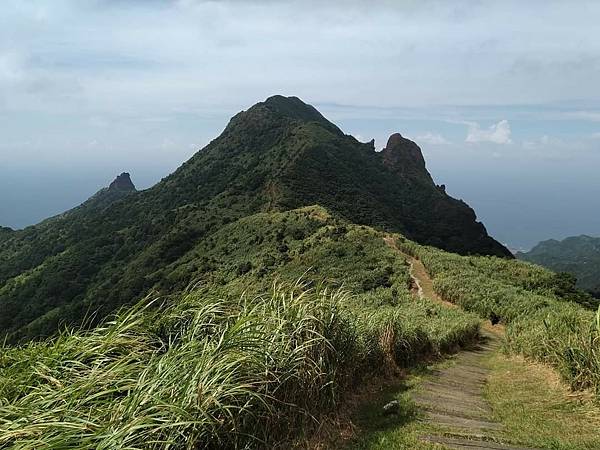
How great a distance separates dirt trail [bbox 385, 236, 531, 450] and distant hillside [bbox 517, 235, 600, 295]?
2811 inches

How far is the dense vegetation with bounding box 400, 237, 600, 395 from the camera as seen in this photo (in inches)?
279

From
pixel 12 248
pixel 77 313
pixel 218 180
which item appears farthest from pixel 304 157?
pixel 12 248

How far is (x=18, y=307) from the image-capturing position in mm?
54031

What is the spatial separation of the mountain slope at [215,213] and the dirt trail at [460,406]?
31.7m

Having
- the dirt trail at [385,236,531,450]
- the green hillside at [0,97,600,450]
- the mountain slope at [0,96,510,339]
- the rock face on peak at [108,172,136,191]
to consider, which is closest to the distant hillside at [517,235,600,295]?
the mountain slope at [0,96,510,339]

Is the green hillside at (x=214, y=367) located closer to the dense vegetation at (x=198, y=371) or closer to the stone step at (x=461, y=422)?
the dense vegetation at (x=198, y=371)

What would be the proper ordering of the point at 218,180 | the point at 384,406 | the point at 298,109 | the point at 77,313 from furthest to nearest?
the point at 298,109 < the point at 218,180 < the point at 77,313 < the point at 384,406

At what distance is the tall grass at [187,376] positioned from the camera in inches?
134

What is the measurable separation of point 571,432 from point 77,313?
44.9m

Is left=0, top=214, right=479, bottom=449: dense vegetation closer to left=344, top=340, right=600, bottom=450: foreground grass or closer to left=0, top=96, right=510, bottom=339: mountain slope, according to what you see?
left=344, top=340, right=600, bottom=450: foreground grass

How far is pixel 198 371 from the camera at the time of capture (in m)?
3.92

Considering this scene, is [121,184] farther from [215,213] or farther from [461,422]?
[461,422]

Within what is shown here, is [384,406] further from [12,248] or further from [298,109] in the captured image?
[298,109]

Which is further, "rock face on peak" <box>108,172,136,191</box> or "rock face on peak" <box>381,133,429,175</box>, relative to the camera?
"rock face on peak" <box>108,172,136,191</box>
